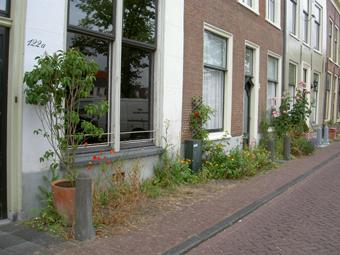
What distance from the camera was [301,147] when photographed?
15.1 meters

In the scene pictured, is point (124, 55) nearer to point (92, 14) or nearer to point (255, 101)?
point (92, 14)

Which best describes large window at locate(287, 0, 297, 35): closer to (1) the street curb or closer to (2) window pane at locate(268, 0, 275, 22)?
(2) window pane at locate(268, 0, 275, 22)

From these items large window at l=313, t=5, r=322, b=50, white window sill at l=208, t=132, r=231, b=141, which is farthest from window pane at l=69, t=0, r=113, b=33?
large window at l=313, t=5, r=322, b=50

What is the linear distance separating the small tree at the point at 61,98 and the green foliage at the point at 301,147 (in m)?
10.3

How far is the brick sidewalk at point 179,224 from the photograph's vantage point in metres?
5.05

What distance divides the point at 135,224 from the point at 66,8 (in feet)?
10.8

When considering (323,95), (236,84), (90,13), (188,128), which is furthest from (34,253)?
(323,95)

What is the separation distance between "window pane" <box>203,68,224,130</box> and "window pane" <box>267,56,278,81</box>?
4434 millimetres

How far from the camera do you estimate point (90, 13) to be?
7.23m

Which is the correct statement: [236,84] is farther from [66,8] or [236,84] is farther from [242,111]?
[66,8]

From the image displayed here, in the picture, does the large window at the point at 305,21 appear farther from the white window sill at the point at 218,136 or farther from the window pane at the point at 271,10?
the white window sill at the point at 218,136

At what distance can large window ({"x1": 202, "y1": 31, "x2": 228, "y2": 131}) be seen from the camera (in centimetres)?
1135

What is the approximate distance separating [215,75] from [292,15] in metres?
8.53

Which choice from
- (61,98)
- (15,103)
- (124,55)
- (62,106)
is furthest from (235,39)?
(15,103)
